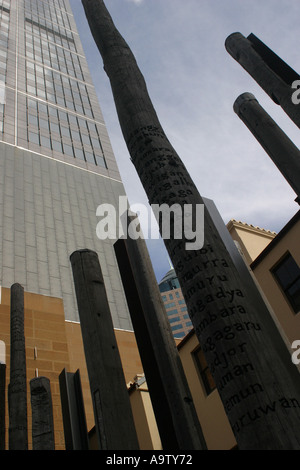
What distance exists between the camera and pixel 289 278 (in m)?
12.5

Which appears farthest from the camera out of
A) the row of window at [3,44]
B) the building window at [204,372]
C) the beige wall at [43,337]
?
the row of window at [3,44]

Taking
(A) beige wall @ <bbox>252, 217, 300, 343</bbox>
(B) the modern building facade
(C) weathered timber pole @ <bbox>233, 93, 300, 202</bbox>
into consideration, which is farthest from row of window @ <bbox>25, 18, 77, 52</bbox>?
(B) the modern building facade

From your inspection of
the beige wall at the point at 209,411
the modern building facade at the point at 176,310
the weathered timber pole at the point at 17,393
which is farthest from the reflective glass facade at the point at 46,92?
the modern building facade at the point at 176,310

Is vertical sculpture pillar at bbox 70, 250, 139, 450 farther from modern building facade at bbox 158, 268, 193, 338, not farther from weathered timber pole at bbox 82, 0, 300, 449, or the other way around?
modern building facade at bbox 158, 268, 193, 338

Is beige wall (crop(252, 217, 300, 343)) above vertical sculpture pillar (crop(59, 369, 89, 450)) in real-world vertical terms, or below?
above

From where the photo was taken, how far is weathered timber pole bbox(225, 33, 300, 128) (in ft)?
16.7

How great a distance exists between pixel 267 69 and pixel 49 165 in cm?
3596

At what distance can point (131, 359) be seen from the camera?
2647cm

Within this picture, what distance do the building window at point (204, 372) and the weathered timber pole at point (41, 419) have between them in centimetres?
878

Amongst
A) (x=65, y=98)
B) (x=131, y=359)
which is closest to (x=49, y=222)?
(x=131, y=359)

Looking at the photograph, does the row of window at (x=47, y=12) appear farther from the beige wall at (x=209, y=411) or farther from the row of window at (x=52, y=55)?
the beige wall at (x=209, y=411)

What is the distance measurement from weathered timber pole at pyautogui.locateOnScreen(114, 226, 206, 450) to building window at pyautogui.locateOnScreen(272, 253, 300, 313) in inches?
331

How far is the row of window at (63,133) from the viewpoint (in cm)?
4370

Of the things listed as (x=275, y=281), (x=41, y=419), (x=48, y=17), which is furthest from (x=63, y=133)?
(x=41, y=419)
